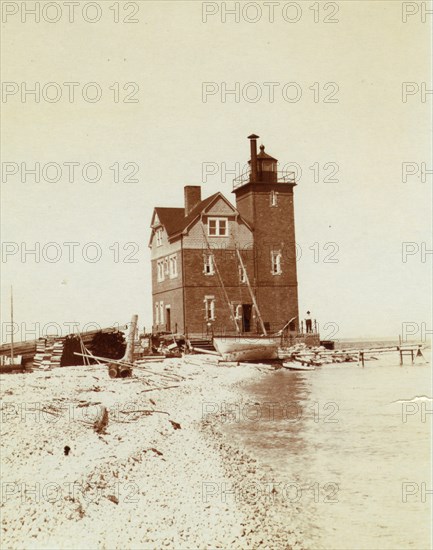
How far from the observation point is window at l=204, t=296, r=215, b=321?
35.8m

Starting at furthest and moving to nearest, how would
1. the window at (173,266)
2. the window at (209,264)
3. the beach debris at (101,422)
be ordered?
the window at (173,266) → the window at (209,264) → the beach debris at (101,422)

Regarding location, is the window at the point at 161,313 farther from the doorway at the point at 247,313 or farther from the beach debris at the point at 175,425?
the beach debris at the point at 175,425

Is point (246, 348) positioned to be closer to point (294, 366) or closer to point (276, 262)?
point (294, 366)

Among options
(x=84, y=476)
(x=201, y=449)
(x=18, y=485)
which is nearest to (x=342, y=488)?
(x=201, y=449)

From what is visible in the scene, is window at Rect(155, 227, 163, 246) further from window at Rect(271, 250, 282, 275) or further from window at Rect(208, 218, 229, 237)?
window at Rect(271, 250, 282, 275)

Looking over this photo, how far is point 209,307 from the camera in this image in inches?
1416

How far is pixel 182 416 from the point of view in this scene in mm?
15562

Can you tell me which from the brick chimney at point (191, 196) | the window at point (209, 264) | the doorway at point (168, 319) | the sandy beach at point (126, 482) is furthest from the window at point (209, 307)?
the sandy beach at point (126, 482)

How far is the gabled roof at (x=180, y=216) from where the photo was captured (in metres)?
36.2

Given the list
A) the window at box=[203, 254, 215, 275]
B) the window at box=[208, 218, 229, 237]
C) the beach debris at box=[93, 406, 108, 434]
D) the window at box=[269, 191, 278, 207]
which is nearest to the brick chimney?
the window at box=[208, 218, 229, 237]

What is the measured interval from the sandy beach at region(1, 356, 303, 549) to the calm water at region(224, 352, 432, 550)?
24.0 inches

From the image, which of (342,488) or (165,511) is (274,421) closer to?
(342,488)

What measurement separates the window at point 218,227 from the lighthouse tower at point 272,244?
1629 mm

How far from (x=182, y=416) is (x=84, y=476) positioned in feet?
21.2
